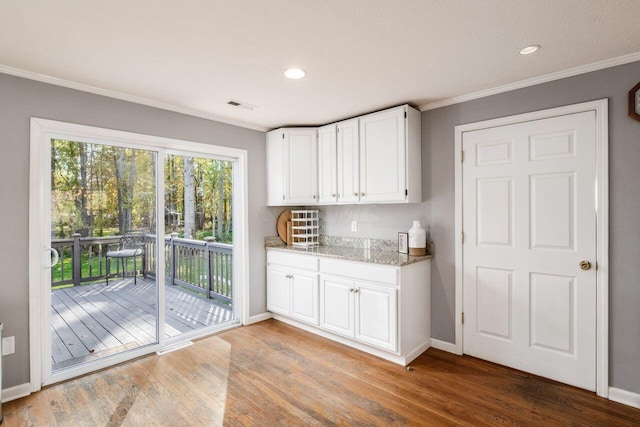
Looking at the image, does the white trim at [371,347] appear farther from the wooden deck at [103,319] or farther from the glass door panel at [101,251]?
the glass door panel at [101,251]

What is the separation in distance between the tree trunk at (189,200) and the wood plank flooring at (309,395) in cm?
127

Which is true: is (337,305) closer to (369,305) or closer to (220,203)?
(369,305)

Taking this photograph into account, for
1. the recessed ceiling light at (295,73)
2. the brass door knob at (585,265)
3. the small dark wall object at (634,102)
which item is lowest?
the brass door knob at (585,265)

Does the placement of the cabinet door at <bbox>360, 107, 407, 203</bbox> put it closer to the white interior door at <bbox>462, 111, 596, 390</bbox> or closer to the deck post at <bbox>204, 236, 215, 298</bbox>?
the white interior door at <bbox>462, 111, 596, 390</bbox>

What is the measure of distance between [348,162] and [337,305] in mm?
1498

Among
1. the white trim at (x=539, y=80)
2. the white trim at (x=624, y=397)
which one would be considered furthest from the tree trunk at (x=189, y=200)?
the white trim at (x=624, y=397)

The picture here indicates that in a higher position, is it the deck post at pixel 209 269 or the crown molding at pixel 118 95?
the crown molding at pixel 118 95

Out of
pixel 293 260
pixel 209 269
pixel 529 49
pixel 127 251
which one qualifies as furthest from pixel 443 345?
pixel 127 251

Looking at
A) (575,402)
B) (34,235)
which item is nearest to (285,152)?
(34,235)

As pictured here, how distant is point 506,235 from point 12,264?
3.84m

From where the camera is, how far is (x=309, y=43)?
198cm

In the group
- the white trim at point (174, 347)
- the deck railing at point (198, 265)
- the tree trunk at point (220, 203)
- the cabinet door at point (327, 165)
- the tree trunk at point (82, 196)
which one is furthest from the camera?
the tree trunk at point (220, 203)

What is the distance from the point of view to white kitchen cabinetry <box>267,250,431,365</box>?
2818mm

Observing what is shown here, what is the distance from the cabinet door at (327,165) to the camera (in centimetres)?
361
